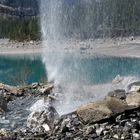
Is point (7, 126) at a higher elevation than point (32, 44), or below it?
higher

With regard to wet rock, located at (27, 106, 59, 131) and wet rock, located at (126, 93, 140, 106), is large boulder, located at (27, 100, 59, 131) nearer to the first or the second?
wet rock, located at (27, 106, 59, 131)

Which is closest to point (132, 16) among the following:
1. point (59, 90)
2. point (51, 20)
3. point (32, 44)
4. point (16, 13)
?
point (32, 44)

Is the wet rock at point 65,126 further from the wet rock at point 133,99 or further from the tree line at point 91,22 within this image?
the tree line at point 91,22

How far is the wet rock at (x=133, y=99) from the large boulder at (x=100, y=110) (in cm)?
33

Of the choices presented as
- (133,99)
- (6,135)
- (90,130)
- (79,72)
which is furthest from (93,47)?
(90,130)

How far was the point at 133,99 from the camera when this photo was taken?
15664mm

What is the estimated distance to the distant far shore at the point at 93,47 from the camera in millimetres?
81650

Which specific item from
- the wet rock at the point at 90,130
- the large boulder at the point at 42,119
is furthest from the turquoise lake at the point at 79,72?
the wet rock at the point at 90,130

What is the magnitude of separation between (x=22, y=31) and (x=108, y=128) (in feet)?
397

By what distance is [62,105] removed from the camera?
20.7m

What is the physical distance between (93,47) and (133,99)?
8234cm

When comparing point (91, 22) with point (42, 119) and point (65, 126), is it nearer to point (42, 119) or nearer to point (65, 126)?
point (42, 119)

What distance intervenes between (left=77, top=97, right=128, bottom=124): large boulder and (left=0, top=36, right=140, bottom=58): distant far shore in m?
55.8

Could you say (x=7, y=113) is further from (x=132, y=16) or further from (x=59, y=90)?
(x=132, y=16)
